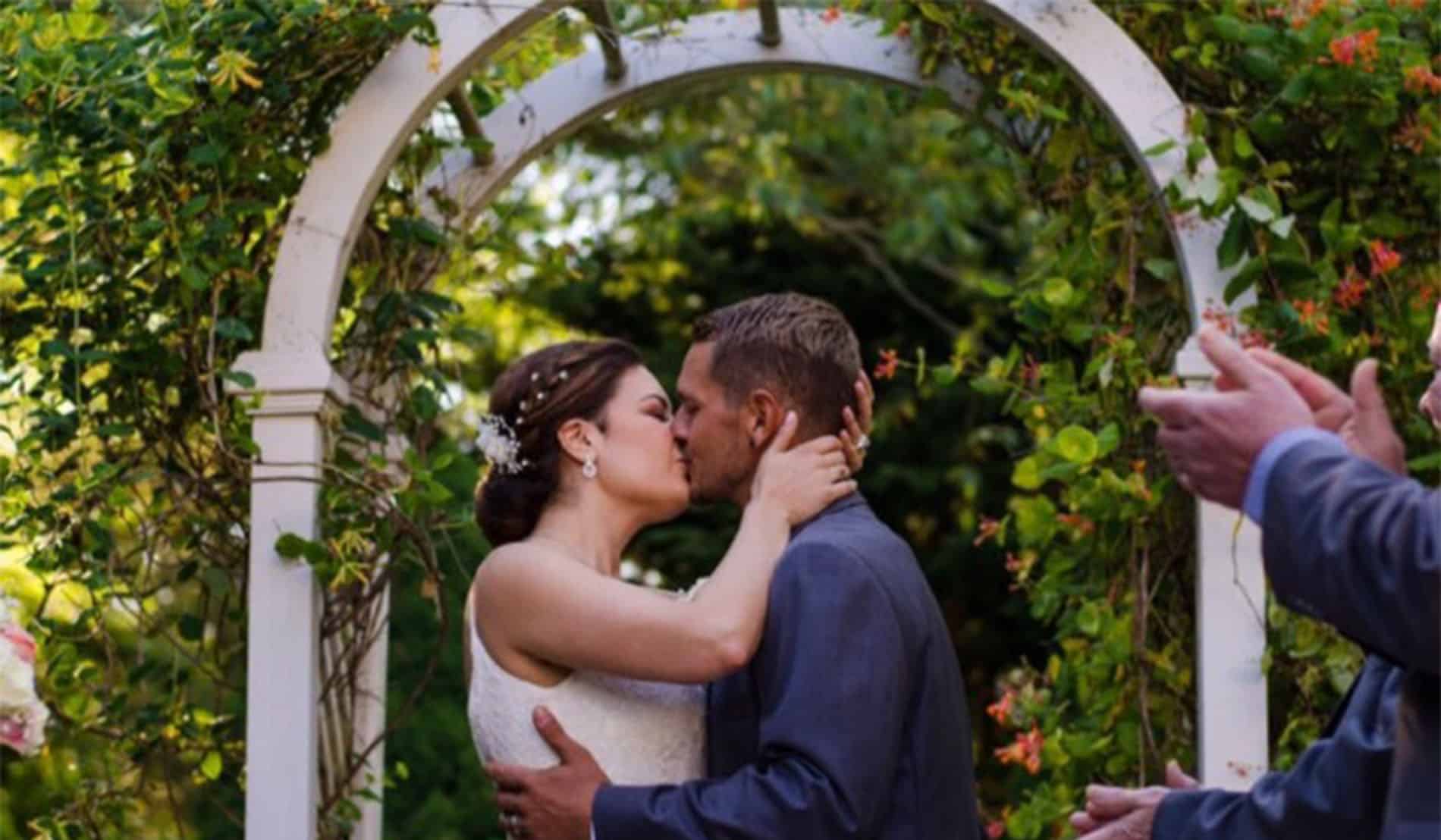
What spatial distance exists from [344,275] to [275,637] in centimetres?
81

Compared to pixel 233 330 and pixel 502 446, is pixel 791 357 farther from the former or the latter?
pixel 233 330

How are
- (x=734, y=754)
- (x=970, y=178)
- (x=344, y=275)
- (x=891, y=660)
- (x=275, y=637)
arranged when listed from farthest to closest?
(x=970, y=178)
(x=344, y=275)
(x=275, y=637)
(x=734, y=754)
(x=891, y=660)

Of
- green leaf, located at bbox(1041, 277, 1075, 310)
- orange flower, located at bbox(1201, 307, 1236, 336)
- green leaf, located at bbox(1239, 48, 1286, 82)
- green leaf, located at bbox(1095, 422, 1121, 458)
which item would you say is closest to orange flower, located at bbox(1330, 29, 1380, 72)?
green leaf, located at bbox(1239, 48, 1286, 82)

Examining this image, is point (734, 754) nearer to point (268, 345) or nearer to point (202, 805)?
point (268, 345)

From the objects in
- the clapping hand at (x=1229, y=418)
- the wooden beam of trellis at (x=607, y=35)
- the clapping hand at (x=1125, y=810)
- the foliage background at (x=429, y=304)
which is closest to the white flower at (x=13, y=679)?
the foliage background at (x=429, y=304)

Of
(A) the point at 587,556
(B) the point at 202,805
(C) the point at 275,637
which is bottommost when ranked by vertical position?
(B) the point at 202,805

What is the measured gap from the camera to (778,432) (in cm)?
358

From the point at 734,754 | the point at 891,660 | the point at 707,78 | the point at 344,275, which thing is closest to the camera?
the point at 891,660

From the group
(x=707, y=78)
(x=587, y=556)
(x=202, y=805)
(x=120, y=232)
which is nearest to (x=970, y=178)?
(x=202, y=805)

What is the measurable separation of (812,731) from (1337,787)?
0.69m

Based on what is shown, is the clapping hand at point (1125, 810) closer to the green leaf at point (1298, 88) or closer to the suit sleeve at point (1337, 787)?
the suit sleeve at point (1337, 787)

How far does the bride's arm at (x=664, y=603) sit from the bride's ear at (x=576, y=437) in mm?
195

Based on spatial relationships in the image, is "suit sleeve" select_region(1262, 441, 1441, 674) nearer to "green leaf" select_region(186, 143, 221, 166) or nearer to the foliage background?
the foliage background

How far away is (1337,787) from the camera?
2900 millimetres
